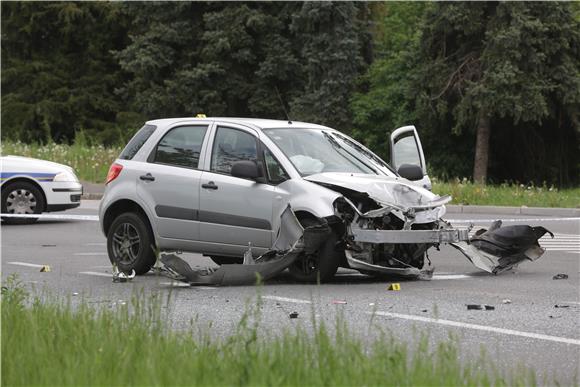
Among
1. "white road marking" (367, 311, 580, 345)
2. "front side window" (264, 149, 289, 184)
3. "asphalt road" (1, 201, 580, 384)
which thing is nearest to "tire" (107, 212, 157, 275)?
"asphalt road" (1, 201, 580, 384)

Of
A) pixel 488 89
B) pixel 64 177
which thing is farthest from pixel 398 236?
pixel 488 89

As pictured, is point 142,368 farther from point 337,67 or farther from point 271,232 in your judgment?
point 337,67

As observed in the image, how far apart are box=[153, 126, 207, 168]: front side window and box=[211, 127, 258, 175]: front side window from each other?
0.20 meters

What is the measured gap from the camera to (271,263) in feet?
36.1

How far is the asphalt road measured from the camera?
7.51m

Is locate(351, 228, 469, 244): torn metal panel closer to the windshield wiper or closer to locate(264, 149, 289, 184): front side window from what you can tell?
locate(264, 149, 289, 184): front side window

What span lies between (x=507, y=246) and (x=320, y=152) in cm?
222

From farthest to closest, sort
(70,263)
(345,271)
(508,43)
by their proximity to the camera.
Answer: (508,43), (70,263), (345,271)

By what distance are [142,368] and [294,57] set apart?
4408 centimetres

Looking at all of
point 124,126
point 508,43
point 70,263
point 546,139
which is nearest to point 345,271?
point 70,263

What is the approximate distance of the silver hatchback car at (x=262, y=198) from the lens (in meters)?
11.1

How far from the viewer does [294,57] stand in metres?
48.5

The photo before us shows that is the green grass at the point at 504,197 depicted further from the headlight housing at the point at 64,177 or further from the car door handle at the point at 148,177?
the car door handle at the point at 148,177

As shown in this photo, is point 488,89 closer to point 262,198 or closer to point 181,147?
point 181,147
